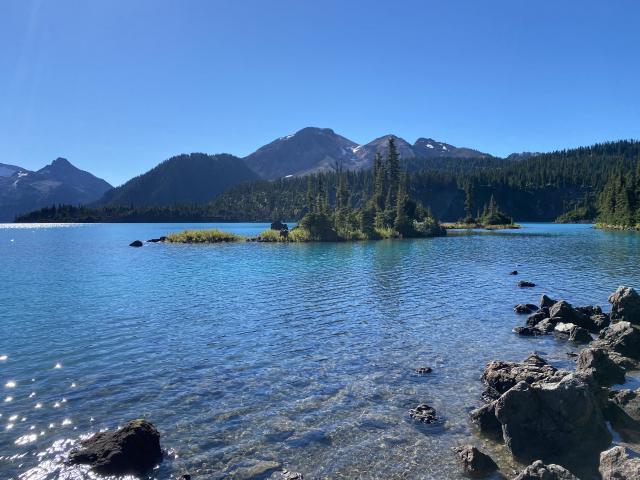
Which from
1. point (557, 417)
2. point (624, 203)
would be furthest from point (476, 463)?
point (624, 203)

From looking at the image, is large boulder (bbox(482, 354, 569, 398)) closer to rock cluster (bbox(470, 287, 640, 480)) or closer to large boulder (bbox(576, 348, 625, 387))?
rock cluster (bbox(470, 287, 640, 480))

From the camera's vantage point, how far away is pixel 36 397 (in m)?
17.4

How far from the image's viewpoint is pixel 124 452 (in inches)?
505

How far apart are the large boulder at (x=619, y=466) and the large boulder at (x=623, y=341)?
13985 millimetres

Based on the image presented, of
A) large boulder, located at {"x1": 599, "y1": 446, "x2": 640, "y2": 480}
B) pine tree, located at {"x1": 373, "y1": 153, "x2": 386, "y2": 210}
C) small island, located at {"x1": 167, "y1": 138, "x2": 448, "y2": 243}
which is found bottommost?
large boulder, located at {"x1": 599, "y1": 446, "x2": 640, "y2": 480}

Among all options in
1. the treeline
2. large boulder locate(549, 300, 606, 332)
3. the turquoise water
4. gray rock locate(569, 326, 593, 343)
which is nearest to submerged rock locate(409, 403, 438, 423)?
the turquoise water

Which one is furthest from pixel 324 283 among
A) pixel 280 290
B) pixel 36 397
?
pixel 36 397

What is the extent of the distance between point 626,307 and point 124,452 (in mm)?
30663

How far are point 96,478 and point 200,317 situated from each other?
18.7 metres

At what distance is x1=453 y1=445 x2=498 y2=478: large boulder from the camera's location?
12.5 metres

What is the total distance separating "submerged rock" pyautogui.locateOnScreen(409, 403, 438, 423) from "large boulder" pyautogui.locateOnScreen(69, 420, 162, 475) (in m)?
8.52

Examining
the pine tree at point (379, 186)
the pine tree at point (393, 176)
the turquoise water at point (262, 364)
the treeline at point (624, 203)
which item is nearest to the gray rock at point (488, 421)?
the turquoise water at point (262, 364)

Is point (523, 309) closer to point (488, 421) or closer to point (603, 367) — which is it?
point (603, 367)

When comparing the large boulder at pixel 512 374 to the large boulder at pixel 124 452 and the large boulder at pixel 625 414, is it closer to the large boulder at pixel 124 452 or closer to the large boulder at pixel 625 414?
the large boulder at pixel 625 414
